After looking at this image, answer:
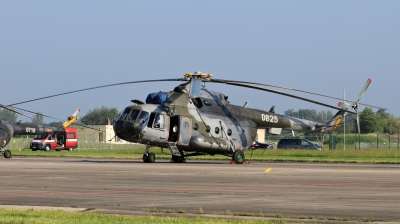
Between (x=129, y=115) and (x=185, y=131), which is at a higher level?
(x=129, y=115)

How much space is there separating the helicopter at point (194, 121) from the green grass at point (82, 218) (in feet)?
67.5

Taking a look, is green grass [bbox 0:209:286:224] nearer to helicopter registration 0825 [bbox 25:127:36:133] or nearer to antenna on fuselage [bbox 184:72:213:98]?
antenna on fuselage [bbox 184:72:213:98]

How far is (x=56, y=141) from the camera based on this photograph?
7888cm

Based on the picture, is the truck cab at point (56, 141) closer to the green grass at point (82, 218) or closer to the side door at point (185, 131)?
the side door at point (185, 131)

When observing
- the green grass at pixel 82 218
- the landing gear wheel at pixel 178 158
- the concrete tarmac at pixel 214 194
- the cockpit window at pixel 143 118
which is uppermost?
the cockpit window at pixel 143 118

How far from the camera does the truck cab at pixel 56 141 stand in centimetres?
7644

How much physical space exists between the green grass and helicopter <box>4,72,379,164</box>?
20581mm

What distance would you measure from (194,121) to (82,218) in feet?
81.7

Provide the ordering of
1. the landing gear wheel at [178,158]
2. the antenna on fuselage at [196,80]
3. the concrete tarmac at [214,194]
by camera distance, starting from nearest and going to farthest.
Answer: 1. the concrete tarmac at [214,194]
2. the antenna on fuselage at [196,80]
3. the landing gear wheel at [178,158]

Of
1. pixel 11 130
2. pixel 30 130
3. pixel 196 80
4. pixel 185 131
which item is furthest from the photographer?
pixel 30 130

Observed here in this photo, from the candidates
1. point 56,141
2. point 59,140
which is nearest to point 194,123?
point 56,141

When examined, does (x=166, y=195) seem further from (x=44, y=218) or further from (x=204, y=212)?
(x=44, y=218)

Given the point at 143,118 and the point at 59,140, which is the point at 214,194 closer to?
the point at 143,118

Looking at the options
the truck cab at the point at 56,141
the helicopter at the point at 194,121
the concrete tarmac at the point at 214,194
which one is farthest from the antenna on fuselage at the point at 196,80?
the truck cab at the point at 56,141
